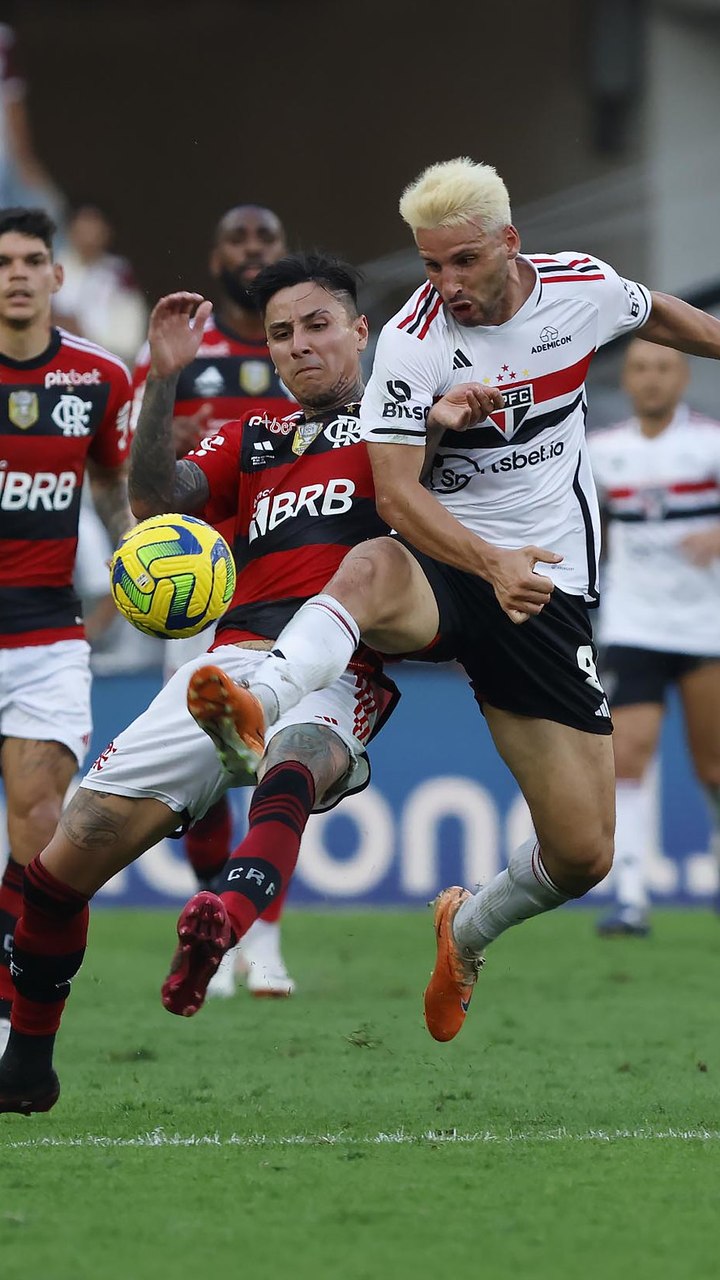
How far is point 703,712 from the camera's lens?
10.3 m

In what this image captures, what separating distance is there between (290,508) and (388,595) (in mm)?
523

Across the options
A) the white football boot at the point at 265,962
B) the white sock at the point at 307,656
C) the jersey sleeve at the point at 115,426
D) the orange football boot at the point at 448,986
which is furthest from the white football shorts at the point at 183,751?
the white football boot at the point at 265,962

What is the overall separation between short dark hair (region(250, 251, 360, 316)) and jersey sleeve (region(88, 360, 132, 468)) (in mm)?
1334

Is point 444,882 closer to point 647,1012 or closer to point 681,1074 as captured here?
point 647,1012

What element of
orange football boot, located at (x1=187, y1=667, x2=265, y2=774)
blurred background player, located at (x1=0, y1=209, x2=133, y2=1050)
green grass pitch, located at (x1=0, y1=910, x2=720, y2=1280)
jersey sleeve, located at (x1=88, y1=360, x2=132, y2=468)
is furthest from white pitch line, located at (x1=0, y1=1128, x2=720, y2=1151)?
jersey sleeve, located at (x1=88, y1=360, x2=132, y2=468)

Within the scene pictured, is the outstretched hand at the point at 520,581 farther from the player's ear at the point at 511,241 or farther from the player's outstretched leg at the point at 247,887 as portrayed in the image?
the player's ear at the point at 511,241

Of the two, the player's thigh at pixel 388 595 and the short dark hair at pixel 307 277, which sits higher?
the short dark hair at pixel 307 277

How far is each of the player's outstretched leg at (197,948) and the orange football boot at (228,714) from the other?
14.5 inches

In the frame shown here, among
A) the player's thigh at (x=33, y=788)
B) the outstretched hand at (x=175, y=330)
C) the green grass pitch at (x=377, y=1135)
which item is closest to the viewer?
the green grass pitch at (x=377, y=1135)

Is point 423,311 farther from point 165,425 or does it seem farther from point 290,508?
point 165,425

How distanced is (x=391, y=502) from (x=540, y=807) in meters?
1.02

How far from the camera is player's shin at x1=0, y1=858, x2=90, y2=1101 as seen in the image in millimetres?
5426

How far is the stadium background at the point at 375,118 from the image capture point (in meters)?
16.2

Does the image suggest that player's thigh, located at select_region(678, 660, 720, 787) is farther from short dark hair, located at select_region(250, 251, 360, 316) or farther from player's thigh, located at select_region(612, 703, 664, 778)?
short dark hair, located at select_region(250, 251, 360, 316)
